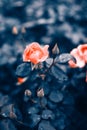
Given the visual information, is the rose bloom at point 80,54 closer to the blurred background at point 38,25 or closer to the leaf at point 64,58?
the leaf at point 64,58

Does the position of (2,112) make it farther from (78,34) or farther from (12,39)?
(78,34)

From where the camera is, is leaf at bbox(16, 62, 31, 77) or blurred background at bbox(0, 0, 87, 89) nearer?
leaf at bbox(16, 62, 31, 77)

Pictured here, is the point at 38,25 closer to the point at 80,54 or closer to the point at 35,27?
the point at 35,27

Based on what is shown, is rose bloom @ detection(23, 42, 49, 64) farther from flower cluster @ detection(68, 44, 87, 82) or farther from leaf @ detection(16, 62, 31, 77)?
flower cluster @ detection(68, 44, 87, 82)

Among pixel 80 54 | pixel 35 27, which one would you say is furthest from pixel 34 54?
pixel 35 27

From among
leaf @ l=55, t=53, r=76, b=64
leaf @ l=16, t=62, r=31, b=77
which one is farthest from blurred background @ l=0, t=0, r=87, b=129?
leaf @ l=55, t=53, r=76, b=64

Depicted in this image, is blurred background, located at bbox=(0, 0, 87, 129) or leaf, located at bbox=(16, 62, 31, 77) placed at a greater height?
blurred background, located at bbox=(0, 0, 87, 129)

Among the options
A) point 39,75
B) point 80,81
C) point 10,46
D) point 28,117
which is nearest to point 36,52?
point 39,75

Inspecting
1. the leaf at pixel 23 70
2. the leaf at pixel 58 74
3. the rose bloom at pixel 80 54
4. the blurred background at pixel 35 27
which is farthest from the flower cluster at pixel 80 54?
the blurred background at pixel 35 27
